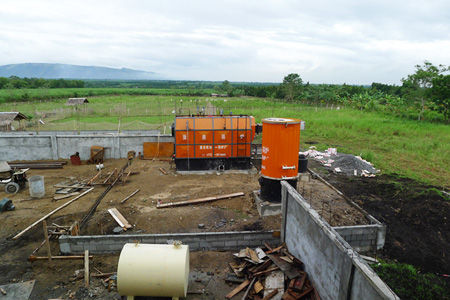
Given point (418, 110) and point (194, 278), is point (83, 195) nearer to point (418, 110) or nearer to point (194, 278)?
point (194, 278)

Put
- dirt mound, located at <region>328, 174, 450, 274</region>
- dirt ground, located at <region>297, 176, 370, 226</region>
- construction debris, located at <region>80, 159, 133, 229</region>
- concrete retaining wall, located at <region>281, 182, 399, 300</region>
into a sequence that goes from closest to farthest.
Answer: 1. concrete retaining wall, located at <region>281, 182, 399, 300</region>
2. dirt mound, located at <region>328, 174, 450, 274</region>
3. dirt ground, located at <region>297, 176, 370, 226</region>
4. construction debris, located at <region>80, 159, 133, 229</region>

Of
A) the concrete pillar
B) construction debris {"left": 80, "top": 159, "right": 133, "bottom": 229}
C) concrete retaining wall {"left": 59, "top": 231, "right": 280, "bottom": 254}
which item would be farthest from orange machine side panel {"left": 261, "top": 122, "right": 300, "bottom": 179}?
the concrete pillar

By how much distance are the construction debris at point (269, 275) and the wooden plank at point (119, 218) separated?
4043 millimetres

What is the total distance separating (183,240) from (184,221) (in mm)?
1713

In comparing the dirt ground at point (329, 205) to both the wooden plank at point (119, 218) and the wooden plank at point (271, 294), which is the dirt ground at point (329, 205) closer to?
the wooden plank at point (271, 294)

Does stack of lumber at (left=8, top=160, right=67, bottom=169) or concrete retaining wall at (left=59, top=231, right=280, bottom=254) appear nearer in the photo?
concrete retaining wall at (left=59, top=231, right=280, bottom=254)

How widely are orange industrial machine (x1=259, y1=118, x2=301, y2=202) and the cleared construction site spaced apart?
4 cm

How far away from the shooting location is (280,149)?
9.70 metres

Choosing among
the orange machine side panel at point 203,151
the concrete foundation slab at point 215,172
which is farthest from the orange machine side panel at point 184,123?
the concrete foundation slab at point 215,172

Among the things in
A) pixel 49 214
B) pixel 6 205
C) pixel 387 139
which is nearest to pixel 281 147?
pixel 49 214

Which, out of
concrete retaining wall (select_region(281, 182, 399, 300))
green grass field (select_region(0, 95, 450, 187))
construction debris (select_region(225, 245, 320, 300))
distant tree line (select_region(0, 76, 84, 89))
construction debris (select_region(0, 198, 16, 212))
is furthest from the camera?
distant tree line (select_region(0, 76, 84, 89))

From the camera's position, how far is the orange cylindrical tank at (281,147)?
9.52m

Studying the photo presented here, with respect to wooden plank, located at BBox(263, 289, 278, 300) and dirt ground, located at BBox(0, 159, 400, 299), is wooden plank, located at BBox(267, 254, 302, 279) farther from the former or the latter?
dirt ground, located at BBox(0, 159, 400, 299)

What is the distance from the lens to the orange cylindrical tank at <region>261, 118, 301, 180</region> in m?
9.52
